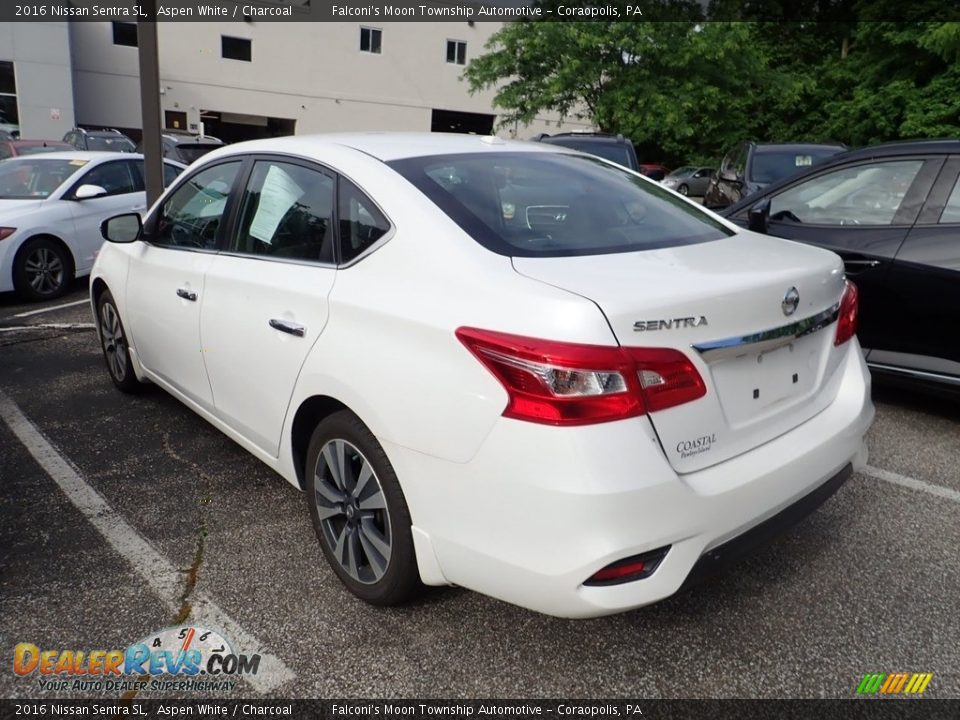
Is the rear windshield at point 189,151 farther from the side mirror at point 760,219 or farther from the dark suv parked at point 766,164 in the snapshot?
the side mirror at point 760,219

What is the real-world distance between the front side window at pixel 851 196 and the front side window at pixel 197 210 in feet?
10.9

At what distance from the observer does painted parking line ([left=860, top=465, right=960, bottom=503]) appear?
139 inches

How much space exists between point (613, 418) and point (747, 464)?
529mm

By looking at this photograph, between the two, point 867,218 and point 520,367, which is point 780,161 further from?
point 520,367

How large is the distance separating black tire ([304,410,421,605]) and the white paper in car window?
911 millimetres

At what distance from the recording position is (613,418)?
1952 mm

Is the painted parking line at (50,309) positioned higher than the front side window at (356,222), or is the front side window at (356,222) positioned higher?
the front side window at (356,222)

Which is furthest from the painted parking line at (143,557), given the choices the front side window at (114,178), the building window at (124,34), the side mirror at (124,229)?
the building window at (124,34)

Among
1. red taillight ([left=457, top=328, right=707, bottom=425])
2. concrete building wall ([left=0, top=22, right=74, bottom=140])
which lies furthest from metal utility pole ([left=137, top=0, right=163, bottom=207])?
concrete building wall ([left=0, top=22, right=74, bottom=140])

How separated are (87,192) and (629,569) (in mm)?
7824

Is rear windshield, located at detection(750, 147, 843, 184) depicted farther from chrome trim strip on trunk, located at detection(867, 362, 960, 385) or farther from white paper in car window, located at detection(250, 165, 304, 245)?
white paper in car window, located at detection(250, 165, 304, 245)

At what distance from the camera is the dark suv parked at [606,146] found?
396 inches

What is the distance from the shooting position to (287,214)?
9.91ft

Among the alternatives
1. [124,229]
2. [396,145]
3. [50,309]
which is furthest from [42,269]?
[396,145]
